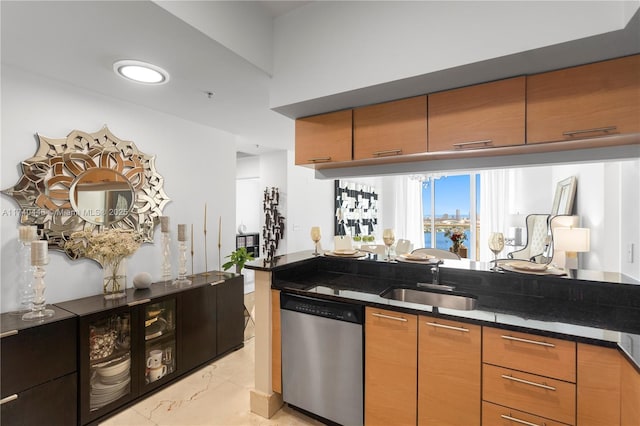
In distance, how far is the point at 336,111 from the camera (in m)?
2.31

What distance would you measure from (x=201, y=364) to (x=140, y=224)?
4.68 feet

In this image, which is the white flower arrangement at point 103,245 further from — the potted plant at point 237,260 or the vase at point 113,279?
the potted plant at point 237,260

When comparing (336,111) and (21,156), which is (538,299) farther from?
(21,156)

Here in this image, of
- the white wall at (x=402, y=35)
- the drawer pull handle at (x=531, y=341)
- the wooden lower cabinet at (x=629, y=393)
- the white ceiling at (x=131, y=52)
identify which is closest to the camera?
the wooden lower cabinet at (x=629, y=393)

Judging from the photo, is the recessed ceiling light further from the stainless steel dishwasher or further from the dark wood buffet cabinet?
the stainless steel dishwasher

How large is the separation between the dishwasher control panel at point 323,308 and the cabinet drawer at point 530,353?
2.21 feet

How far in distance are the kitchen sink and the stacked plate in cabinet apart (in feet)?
6.47

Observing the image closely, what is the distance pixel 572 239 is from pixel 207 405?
3.48 meters

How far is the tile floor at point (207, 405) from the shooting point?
2041mm

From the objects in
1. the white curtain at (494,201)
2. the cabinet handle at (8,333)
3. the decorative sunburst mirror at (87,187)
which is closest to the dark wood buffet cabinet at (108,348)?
the cabinet handle at (8,333)

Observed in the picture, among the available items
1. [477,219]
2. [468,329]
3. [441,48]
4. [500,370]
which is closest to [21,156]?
[441,48]

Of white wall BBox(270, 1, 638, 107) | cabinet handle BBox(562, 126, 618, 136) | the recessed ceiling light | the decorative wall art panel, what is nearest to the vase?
the recessed ceiling light

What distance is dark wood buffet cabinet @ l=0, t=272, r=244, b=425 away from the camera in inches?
67.9

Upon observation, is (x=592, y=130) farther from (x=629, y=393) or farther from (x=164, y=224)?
(x=164, y=224)
